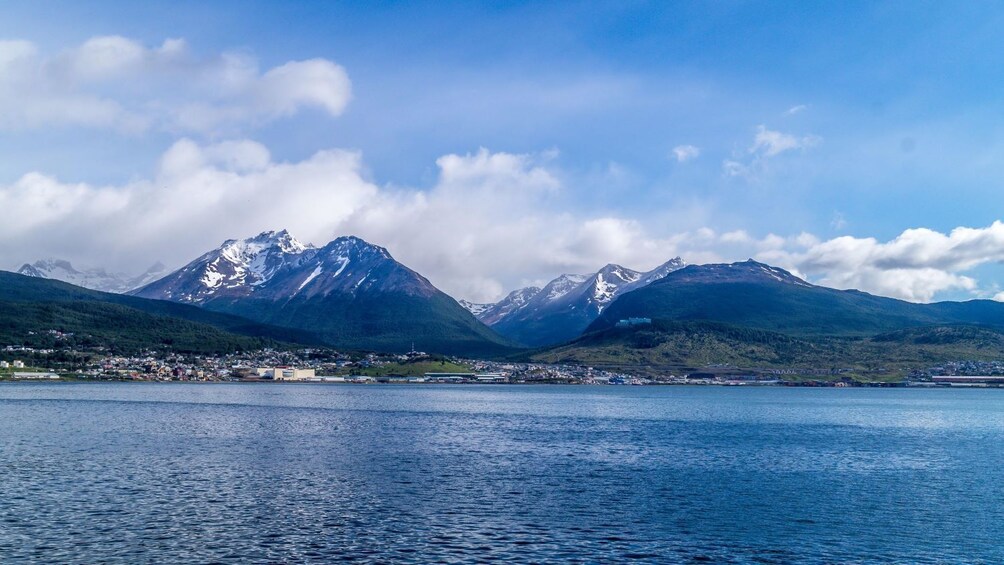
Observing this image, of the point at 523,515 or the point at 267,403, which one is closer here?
the point at 523,515

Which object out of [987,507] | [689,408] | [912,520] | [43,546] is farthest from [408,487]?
[689,408]

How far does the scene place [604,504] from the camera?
49.1 m

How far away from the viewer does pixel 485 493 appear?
51906 millimetres

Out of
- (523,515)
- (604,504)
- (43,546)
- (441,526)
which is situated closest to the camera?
(43,546)

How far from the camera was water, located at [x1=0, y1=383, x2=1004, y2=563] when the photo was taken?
37969mm

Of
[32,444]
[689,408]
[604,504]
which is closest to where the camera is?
[604,504]

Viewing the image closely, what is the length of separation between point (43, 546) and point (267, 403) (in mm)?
118242

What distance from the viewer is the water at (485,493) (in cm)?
3797

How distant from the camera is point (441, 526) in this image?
138 ft

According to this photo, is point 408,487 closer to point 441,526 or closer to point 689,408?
point 441,526

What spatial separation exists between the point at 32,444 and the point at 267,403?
7941 cm

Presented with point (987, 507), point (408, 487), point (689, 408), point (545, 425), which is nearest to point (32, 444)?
point (408, 487)

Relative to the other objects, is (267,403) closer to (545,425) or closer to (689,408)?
(545,425)

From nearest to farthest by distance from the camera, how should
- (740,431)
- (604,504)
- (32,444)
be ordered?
(604,504), (32,444), (740,431)
